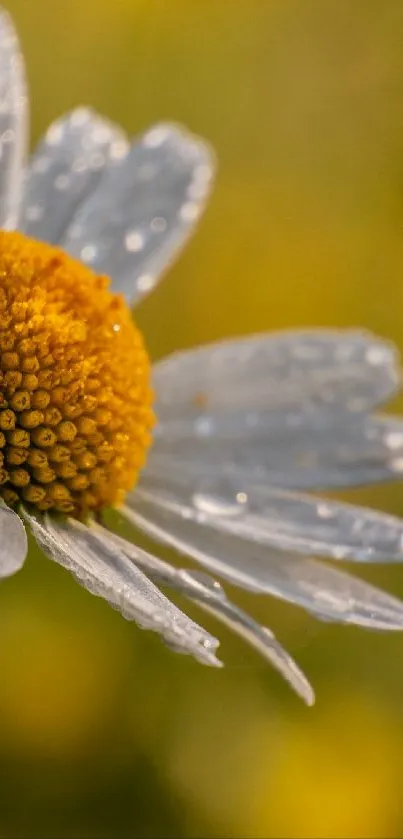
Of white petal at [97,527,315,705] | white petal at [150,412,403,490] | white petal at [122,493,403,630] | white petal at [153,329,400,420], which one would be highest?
white petal at [153,329,400,420]

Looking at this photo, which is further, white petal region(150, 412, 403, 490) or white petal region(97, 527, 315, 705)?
white petal region(150, 412, 403, 490)

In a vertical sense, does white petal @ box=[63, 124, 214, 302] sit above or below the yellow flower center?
above

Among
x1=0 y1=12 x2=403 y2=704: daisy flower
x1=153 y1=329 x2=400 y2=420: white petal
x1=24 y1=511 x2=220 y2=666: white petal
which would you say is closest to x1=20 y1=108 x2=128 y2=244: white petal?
x1=0 y1=12 x2=403 y2=704: daisy flower

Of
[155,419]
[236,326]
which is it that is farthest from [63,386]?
[236,326]

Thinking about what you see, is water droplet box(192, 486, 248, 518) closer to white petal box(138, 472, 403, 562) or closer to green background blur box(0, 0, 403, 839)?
white petal box(138, 472, 403, 562)

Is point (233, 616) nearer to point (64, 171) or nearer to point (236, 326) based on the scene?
point (64, 171)

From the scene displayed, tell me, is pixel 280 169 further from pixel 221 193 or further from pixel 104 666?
pixel 104 666

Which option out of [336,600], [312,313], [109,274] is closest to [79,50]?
[312,313]

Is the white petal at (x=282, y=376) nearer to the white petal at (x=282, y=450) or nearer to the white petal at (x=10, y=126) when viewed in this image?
the white petal at (x=282, y=450)

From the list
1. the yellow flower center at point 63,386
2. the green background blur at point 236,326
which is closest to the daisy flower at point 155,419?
the yellow flower center at point 63,386
